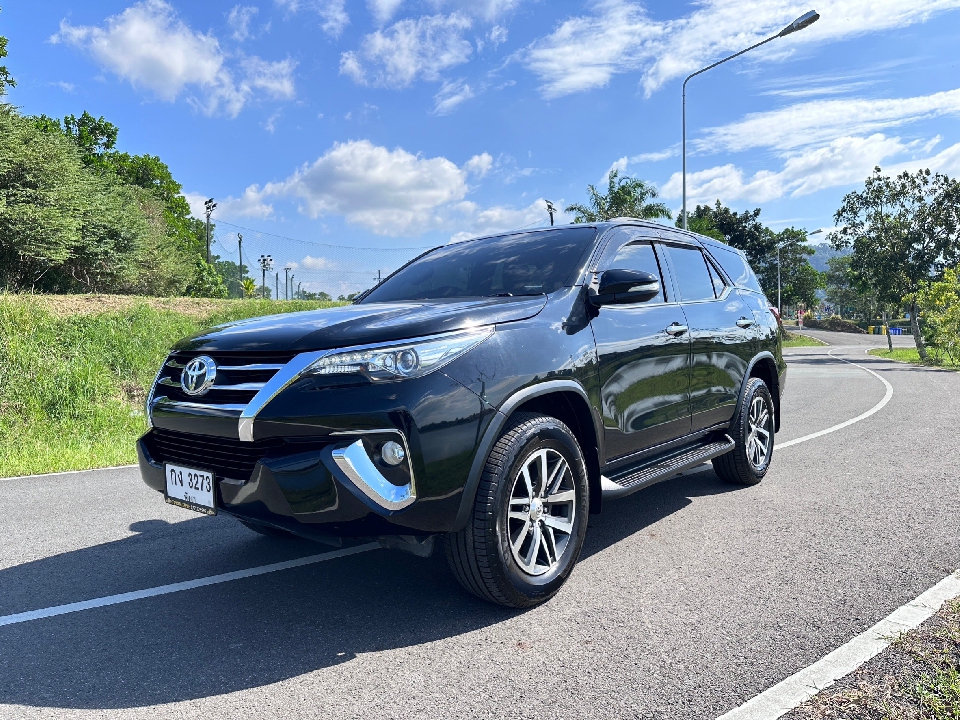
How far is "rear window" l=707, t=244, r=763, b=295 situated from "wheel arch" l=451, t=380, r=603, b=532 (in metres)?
2.61

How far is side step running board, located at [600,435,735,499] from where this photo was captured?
3652 millimetres

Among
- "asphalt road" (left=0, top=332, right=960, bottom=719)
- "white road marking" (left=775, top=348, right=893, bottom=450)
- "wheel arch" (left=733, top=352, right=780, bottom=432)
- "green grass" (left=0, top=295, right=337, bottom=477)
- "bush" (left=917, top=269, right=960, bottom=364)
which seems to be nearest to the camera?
"asphalt road" (left=0, top=332, right=960, bottom=719)

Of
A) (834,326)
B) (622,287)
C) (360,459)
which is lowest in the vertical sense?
(834,326)

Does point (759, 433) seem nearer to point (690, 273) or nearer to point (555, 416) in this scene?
point (690, 273)

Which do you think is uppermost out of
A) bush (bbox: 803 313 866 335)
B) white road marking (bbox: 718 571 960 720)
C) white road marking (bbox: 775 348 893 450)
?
white road marking (bbox: 718 571 960 720)

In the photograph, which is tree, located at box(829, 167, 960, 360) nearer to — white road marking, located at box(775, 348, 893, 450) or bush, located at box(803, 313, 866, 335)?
white road marking, located at box(775, 348, 893, 450)

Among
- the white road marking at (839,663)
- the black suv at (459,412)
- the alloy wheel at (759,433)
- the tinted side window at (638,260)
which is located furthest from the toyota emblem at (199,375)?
the alloy wheel at (759,433)

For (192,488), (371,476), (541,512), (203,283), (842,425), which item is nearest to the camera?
(371,476)

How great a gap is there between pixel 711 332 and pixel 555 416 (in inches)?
73.3

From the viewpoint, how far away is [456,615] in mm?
3203

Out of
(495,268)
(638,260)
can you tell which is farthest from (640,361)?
(495,268)

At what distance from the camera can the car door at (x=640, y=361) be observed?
374cm

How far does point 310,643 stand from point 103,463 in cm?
555

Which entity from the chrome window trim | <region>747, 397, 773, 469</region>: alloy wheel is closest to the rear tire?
<region>747, 397, 773, 469</region>: alloy wheel
